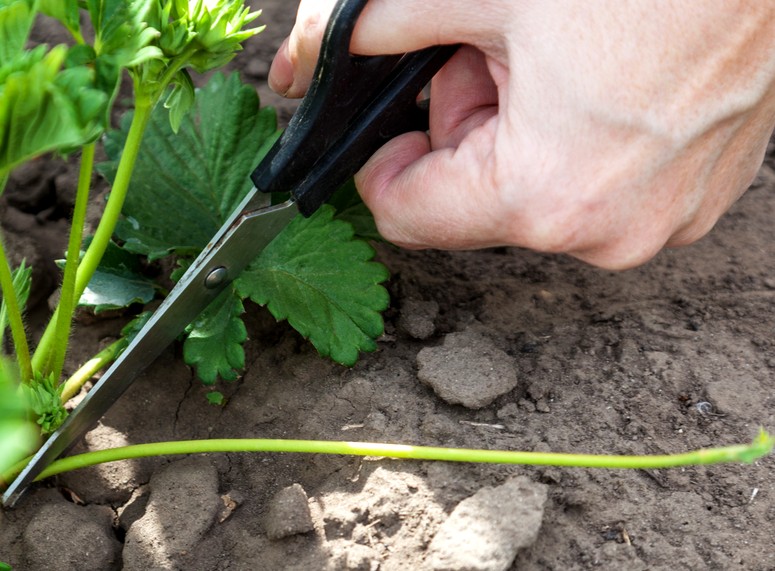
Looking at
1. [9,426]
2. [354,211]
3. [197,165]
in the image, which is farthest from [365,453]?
[197,165]

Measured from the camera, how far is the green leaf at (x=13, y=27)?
115cm

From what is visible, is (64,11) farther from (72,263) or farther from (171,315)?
(171,315)

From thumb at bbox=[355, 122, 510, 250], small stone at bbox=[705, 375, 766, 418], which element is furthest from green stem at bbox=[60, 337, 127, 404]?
small stone at bbox=[705, 375, 766, 418]

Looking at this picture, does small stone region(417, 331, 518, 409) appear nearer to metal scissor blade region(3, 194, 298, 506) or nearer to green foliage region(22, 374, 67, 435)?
metal scissor blade region(3, 194, 298, 506)

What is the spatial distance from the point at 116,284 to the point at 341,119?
25.9 inches

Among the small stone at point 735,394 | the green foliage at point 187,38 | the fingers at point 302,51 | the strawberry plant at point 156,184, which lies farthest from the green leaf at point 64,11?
the small stone at point 735,394

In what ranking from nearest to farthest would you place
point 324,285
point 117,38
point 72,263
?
point 117,38 → point 72,263 → point 324,285

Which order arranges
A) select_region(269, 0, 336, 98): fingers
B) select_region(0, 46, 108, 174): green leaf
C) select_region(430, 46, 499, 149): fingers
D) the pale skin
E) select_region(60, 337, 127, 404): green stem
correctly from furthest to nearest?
1. select_region(60, 337, 127, 404): green stem
2. select_region(430, 46, 499, 149): fingers
3. select_region(269, 0, 336, 98): fingers
4. the pale skin
5. select_region(0, 46, 108, 174): green leaf

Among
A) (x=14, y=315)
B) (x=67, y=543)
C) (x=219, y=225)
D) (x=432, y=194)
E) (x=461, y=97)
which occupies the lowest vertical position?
(x=67, y=543)

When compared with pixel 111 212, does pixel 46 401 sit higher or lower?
lower

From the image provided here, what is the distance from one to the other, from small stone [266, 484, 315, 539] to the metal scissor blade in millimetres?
354

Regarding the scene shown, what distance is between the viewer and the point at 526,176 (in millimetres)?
1304

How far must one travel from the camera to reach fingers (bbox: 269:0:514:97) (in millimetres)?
1297

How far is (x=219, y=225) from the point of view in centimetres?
193
